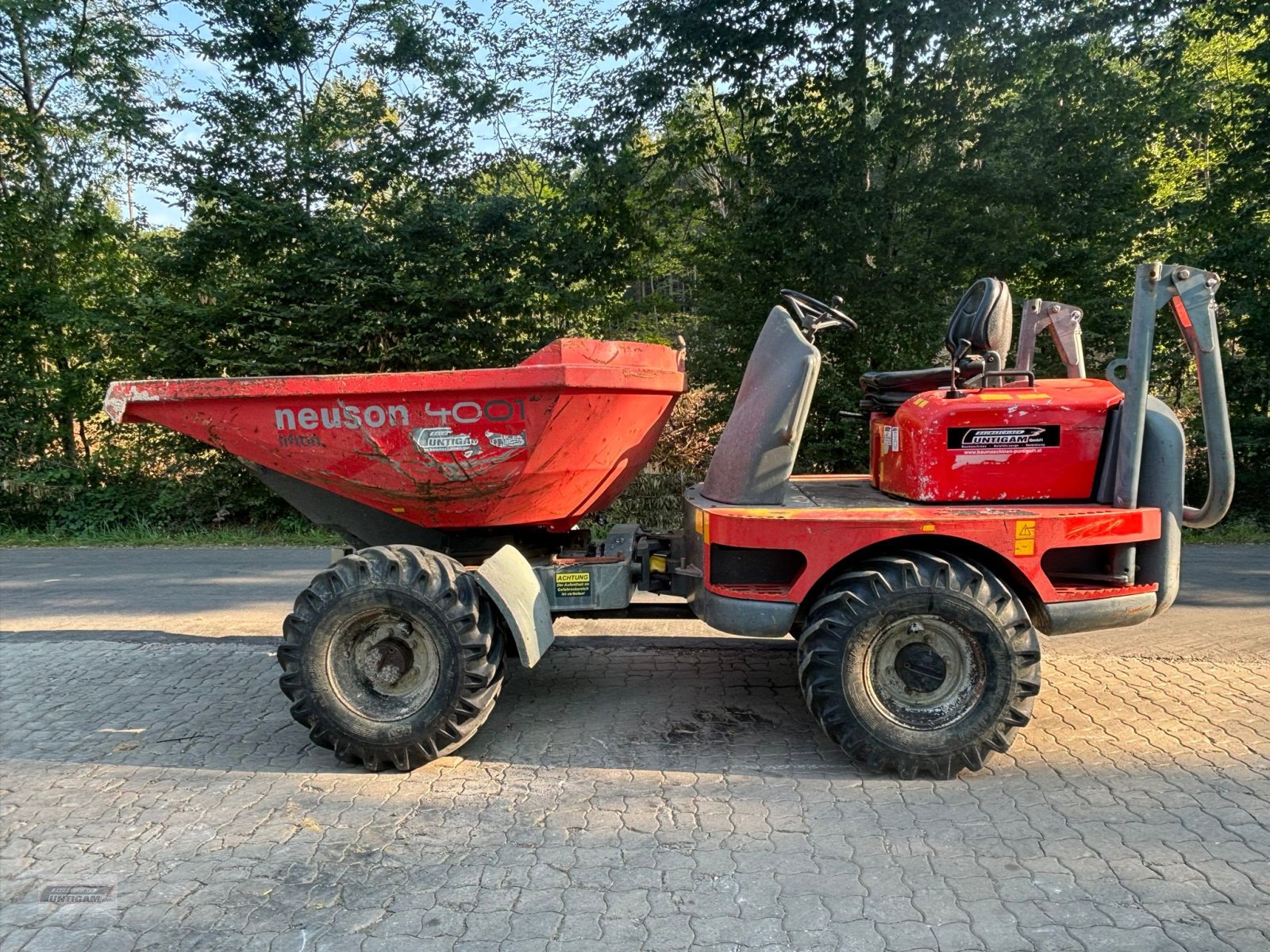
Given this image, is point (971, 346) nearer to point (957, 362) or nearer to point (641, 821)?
point (957, 362)

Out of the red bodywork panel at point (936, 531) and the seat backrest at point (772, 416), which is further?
the seat backrest at point (772, 416)

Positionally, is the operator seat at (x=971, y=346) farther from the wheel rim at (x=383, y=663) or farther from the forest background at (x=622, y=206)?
the forest background at (x=622, y=206)

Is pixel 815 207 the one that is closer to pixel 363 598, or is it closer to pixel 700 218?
pixel 700 218

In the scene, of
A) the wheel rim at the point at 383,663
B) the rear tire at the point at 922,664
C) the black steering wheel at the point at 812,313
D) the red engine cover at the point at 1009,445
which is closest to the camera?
the rear tire at the point at 922,664

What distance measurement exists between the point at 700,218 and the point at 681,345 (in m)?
6.07

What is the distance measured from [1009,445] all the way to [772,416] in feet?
3.42

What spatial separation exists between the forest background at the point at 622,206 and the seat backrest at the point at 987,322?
→ 5.50m

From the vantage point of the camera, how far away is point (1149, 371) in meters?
3.62

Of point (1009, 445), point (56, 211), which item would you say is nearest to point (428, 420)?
point (1009, 445)

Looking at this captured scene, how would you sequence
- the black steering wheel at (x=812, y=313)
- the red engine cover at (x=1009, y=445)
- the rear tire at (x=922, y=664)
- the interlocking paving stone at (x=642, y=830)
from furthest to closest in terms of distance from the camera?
the black steering wheel at (x=812, y=313)
the red engine cover at (x=1009, y=445)
the rear tire at (x=922, y=664)
the interlocking paving stone at (x=642, y=830)

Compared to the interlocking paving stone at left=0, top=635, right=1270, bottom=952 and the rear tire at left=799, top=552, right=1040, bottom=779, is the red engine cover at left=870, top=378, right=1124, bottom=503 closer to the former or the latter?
the rear tire at left=799, top=552, right=1040, bottom=779

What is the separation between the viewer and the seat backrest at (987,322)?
430 centimetres

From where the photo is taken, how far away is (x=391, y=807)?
350 centimetres

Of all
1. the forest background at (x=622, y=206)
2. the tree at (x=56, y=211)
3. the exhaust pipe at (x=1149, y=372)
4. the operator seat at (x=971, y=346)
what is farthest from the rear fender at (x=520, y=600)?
the tree at (x=56, y=211)
